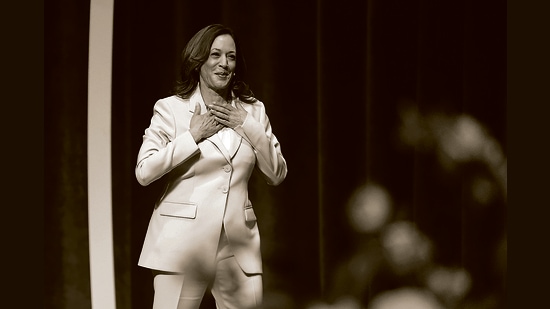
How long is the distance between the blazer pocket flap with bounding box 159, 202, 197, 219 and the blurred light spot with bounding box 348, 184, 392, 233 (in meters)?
1.16

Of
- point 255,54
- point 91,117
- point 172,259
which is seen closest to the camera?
point 172,259

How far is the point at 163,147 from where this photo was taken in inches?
93.4

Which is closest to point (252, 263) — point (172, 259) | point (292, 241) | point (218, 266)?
point (218, 266)

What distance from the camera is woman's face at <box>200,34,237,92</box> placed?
2383mm

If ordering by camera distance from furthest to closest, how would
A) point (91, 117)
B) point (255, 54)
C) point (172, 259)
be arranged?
point (255, 54)
point (91, 117)
point (172, 259)

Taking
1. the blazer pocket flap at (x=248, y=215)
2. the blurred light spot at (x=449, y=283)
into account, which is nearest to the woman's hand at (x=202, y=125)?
the blazer pocket flap at (x=248, y=215)

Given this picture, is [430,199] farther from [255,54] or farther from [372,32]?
[255,54]

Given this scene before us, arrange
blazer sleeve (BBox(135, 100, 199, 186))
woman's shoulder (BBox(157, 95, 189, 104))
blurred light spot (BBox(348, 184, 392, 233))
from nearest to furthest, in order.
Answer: blazer sleeve (BBox(135, 100, 199, 186)) < woman's shoulder (BBox(157, 95, 189, 104)) < blurred light spot (BBox(348, 184, 392, 233))

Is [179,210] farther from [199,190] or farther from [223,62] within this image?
[223,62]

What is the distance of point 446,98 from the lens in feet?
11.1

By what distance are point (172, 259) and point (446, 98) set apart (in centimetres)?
163

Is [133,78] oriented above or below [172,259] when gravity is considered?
above

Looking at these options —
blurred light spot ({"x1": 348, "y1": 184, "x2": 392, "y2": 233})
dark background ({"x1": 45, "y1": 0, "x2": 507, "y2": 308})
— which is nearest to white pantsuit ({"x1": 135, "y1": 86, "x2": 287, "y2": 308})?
dark background ({"x1": 45, "y1": 0, "x2": 507, "y2": 308})

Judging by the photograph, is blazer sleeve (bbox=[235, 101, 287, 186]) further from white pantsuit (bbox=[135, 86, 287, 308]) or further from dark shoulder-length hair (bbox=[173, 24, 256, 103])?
dark shoulder-length hair (bbox=[173, 24, 256, 103])
